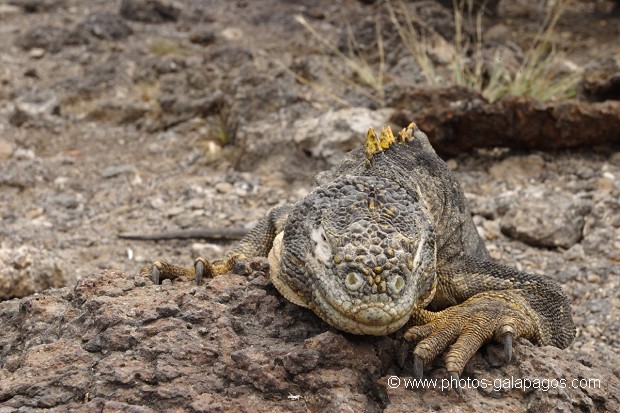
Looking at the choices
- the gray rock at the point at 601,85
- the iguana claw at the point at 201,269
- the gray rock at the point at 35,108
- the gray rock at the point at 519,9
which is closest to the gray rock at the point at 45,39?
the gray rock at the point at 35,108

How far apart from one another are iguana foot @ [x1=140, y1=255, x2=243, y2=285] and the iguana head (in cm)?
46

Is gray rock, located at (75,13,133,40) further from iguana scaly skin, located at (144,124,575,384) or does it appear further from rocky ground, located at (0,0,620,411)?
iguana scaly skin, located at (144,124,575,384)

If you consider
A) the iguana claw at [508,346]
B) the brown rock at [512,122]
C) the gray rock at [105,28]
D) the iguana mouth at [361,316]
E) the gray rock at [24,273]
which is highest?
the iguana mouth at [361,316]

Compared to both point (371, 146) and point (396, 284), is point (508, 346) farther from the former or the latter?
point (371, 146)

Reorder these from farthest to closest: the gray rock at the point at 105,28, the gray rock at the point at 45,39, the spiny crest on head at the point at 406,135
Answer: the gray rock at the point at 105,28
the gray rock at the point at 45,39
the spiny crest on head at the point at 406,135

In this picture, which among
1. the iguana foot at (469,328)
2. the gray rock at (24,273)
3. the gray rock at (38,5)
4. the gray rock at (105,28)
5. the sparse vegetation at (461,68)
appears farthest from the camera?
the gray rock at (38,5)

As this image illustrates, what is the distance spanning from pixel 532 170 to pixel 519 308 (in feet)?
12.9

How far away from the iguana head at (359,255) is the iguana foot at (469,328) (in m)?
0.16

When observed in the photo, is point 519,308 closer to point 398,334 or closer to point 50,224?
point 398,334

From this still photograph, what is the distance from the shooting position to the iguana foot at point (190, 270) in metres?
3.51

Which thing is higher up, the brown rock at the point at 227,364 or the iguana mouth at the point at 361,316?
the iguana mouth at the point at 361,316

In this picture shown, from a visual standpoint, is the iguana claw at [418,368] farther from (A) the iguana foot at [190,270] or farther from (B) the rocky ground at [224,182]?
(A) the iguana foot at [190,270]

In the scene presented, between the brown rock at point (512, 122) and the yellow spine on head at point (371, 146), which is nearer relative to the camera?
the yellow spine on head at point (371, 146)

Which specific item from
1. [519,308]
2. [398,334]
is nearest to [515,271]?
[519,308]
